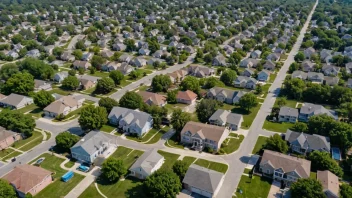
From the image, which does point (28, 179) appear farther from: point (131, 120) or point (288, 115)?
point (288, 115)

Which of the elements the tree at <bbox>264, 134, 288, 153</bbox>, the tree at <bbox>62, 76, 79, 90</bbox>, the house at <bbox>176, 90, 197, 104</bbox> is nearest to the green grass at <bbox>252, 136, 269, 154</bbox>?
the tree at <bbox>264, 134, 288, 153</bbox>

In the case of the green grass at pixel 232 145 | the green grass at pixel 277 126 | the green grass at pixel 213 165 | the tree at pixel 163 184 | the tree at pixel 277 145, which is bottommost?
the green grass at pixel 277 126

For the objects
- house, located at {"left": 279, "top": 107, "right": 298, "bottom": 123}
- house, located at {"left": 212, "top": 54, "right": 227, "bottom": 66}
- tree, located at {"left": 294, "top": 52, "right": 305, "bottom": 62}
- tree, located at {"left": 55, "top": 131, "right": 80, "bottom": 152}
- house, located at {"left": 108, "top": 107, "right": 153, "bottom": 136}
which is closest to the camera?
tree, located at {"left": 55, "top": 131, "right": 80, "bottom": 152}

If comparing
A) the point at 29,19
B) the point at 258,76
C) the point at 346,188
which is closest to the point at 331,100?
the point at 258,76

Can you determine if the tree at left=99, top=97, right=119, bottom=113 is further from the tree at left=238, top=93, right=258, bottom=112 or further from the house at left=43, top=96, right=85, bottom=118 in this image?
the tree at left=238, top=93, right=258, bottom=112

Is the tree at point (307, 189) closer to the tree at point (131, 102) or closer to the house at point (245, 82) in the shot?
the tree at point (131, 102)

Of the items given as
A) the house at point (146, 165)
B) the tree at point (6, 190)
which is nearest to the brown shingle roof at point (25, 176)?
the tree at point (6, 190)

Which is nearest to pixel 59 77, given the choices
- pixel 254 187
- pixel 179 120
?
pixel 179 120

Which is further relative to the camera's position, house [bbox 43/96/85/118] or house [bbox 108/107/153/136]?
house [bbox 43/96/85/118]
